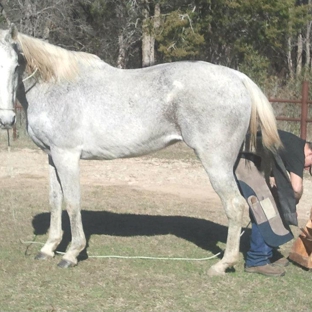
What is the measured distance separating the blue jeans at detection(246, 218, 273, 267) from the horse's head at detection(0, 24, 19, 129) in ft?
7.48

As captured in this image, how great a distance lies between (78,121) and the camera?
5.68m

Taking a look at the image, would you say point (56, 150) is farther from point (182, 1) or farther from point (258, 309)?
point (182, 1)

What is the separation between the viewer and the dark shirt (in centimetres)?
556

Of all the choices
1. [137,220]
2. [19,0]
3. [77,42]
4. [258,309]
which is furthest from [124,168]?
[77,42]

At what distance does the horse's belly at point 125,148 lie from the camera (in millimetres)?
5699

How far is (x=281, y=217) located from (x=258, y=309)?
1129 millimetres

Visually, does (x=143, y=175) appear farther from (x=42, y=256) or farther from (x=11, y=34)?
(x=11, y=34)

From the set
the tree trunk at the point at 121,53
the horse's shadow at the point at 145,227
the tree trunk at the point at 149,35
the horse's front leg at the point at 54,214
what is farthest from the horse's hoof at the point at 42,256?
the tree trunk at the point at 121,53

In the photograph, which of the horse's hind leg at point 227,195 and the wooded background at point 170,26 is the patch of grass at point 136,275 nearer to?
the horse's hind leg at point 227,195

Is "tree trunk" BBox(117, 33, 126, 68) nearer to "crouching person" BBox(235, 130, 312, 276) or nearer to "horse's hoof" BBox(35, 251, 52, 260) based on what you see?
"horse's hoof" BBox(35, 251, 52, 260)

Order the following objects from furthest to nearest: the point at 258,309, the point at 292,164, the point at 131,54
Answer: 1. the point at 131,54
2. the point at 292,164
3. the point at 258,309

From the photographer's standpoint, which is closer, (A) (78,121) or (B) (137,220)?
(A) (78,121)

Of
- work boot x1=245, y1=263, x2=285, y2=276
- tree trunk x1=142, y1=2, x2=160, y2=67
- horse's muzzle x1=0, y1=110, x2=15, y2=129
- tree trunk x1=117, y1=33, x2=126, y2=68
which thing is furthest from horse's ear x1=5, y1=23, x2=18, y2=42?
tree trunk x1=117, y1=33, x2=126, y2=68

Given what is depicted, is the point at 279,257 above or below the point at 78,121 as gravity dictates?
below
